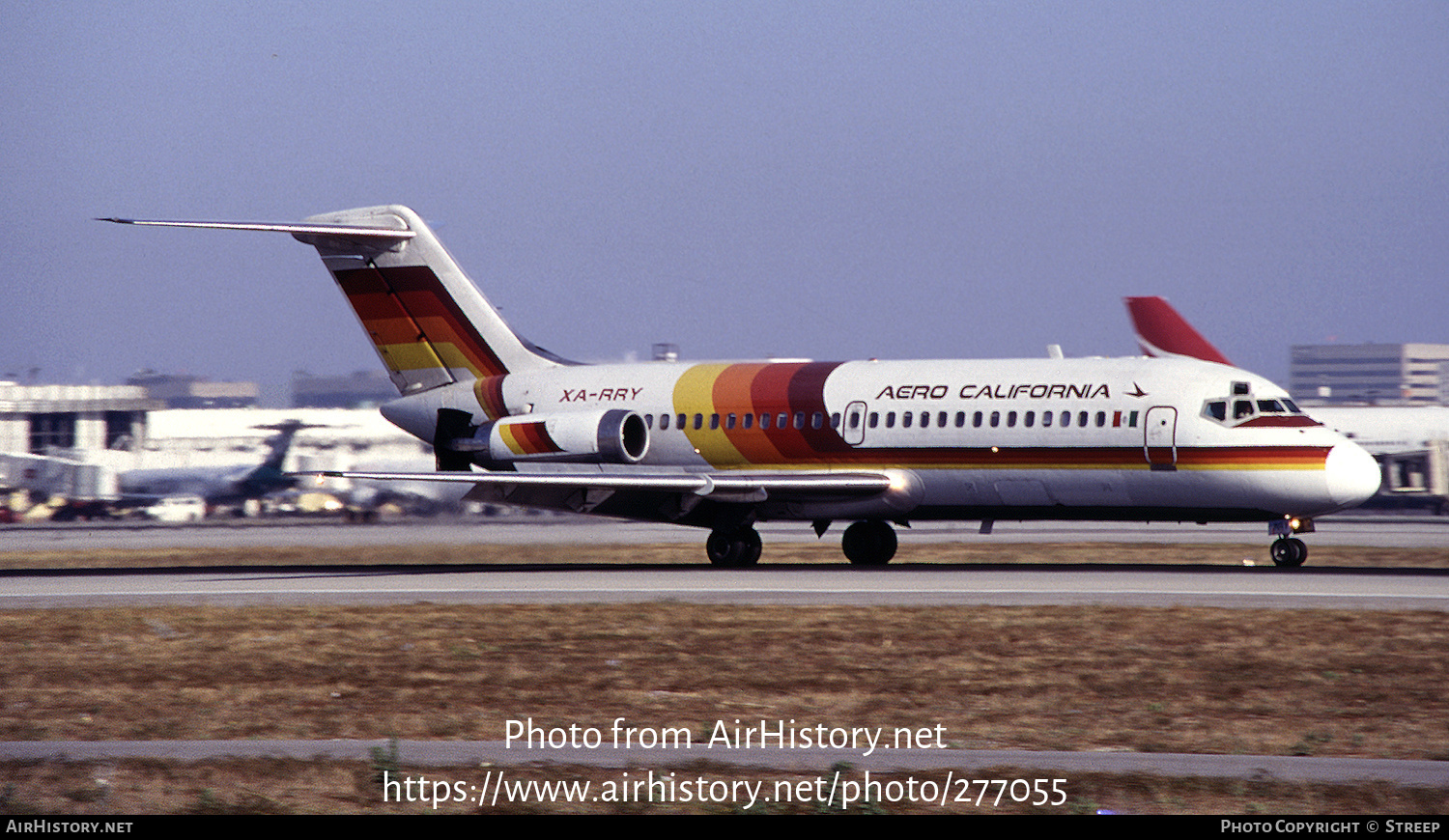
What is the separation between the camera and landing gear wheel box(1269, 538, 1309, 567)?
28.8 m

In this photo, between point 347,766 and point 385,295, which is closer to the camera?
point 347,766

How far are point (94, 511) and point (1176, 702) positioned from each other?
7235cm

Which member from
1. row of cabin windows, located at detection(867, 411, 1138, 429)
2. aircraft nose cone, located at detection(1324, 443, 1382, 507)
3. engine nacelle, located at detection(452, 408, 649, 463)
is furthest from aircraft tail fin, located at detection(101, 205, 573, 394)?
aircraft nose cone, located at detection(1324, 443, 1382, 507)

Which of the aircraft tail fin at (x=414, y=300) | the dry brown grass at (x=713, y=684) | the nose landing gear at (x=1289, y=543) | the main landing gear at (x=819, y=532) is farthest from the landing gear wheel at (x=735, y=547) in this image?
the nose landing gear at (x=1289, y=543)

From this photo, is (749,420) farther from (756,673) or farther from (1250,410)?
(756,673)

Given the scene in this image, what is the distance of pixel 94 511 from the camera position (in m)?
78.3

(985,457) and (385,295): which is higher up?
(385,295)

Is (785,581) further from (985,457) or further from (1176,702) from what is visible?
(1176,702)

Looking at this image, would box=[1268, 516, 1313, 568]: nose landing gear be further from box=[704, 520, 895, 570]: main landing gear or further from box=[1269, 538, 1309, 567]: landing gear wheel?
box=[704, 520, 895, 570]: main landing gear

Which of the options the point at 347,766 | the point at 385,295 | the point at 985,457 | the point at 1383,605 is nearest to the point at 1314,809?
the point at 347,766

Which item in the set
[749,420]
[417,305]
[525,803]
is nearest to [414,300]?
[417,305]

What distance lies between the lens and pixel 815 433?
3173 cm

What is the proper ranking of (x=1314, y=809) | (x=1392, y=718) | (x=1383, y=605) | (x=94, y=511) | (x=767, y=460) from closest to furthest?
(x=1314, y=809), (x=1392, y=718), (x=1383, y=605), (x=767, y=460), (x=94, y=511)

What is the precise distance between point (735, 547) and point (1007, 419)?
6118mm
